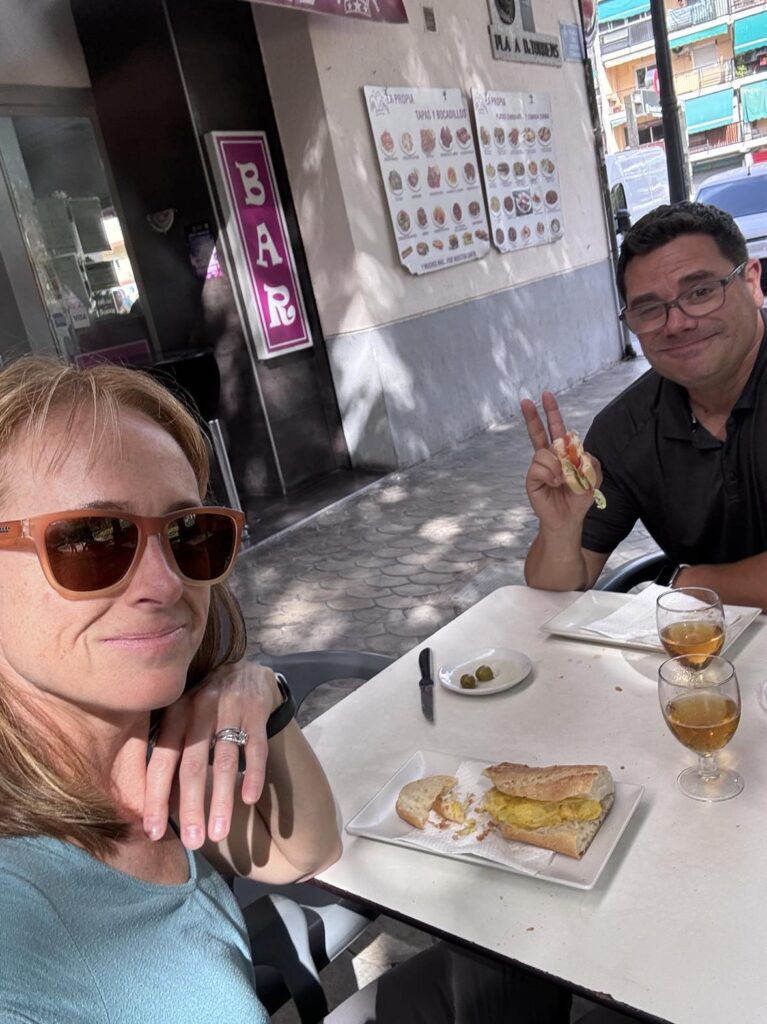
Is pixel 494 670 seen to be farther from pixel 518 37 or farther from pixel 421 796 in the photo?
pixel 518 37

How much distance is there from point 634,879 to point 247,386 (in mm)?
5961

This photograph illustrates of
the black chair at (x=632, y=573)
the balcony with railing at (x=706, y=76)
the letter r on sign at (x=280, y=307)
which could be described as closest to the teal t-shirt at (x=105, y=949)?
the black chair at (x=632, y=573)

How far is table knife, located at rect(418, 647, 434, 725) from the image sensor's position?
1.73 meters

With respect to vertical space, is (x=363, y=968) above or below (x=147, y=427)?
below

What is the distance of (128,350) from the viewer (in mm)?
6652

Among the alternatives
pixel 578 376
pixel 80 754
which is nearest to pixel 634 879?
pixel 80 754

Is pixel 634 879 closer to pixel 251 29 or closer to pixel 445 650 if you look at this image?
pixel 445 650

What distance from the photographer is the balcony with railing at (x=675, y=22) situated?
110 feet

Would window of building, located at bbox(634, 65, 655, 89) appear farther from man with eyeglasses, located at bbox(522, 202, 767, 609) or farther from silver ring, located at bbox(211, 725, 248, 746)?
silver ring, located at bbox(211, 725, 248, 746)

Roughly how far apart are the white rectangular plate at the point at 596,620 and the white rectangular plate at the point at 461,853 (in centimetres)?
49

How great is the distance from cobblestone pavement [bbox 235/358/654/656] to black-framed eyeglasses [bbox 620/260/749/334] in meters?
1.29

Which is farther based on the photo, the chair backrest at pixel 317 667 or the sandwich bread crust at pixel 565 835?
the chair backrest at pixel 317 667

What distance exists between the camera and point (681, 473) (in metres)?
2.39

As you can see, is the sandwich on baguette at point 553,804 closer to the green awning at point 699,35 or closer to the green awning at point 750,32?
the green awning at point 750,32
